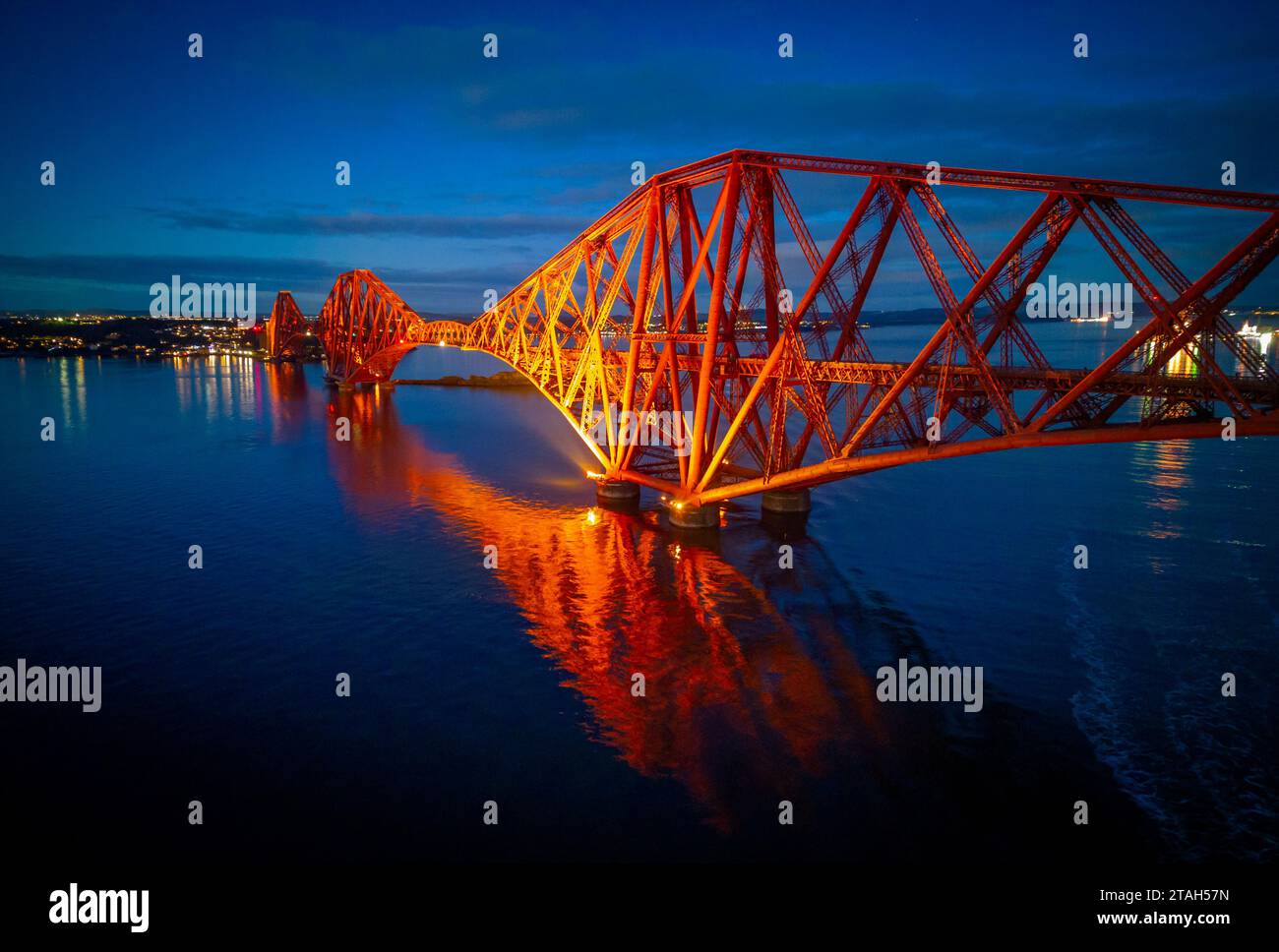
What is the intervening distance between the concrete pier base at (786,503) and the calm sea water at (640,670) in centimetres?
179

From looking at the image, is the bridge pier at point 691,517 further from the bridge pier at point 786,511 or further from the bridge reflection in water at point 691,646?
the bridge pier at point 786,511

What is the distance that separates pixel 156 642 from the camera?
28.0 m

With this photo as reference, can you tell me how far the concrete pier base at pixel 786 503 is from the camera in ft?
140

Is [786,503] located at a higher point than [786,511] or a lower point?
higher

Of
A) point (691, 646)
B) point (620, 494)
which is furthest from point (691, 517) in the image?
point (691, 646)

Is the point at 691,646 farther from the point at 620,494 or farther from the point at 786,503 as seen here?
the point at 620,494

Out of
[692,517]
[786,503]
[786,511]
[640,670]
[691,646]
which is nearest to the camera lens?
[640,670]

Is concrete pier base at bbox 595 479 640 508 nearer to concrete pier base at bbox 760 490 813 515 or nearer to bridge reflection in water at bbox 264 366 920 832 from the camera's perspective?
bridge reflection in water at bbox 264 366 920 832

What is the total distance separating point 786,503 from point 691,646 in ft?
56.7

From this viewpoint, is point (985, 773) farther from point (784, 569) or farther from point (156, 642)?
point (156, 642)

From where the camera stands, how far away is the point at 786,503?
140 ft

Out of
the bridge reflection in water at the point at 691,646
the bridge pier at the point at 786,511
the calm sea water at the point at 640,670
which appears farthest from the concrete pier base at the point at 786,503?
the bridge reflection in water at the point at 691,646
